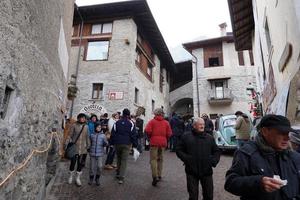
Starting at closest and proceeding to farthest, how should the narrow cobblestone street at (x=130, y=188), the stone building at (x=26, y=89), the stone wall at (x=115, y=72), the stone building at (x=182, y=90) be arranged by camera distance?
the stone building at (x=26, y=89)
the narrow cobblestone street at (x=130, y=188)
the stone wall at (x=115, y=72)
the stone building at (x=182, y=90)

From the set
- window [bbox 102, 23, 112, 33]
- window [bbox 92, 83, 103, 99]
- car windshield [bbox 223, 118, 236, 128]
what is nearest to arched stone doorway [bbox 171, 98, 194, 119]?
window [bbox 92, 83, 103, 99]

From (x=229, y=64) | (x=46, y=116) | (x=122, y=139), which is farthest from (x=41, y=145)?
(x=229, y=64)

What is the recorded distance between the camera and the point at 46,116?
5891 millimetres

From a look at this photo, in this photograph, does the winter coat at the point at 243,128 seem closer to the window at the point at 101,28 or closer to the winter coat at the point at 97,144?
the winter coat at the point at 97,144

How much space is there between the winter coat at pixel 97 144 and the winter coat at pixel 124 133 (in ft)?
0.97

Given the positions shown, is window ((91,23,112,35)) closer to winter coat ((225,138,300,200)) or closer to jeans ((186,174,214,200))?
jeans ((186,174,214,200))

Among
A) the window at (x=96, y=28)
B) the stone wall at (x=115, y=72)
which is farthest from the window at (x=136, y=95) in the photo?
→ the window at (x=96, y=28)

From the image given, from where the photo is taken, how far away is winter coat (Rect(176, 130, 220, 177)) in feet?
13.9

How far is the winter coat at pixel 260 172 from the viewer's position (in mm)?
2064

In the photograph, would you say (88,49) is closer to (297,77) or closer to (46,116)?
(46,116)

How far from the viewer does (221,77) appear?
83.5 feet

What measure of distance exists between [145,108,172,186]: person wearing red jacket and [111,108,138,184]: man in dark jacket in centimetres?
60

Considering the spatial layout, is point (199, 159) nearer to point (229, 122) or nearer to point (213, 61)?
point (229, 122)

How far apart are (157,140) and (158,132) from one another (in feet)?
0.67
